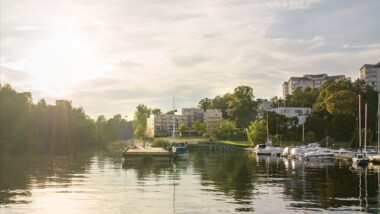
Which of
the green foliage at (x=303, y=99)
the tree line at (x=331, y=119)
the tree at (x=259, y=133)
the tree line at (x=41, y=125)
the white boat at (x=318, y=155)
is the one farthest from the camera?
the green foliage at (x=303, y=99)

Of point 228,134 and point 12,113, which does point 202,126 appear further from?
point 12,113

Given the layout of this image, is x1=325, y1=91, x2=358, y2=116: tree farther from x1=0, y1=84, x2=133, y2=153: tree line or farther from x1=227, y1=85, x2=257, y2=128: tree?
x1=0, y1=84, x2=133, y2=153: tree line

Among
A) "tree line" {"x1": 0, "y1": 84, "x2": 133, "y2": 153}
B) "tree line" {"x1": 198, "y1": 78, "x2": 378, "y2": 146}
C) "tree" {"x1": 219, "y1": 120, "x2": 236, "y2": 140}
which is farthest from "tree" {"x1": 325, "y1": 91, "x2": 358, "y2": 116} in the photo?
"tree line" {"x1": 0, "y1": 84, "x2": 133, "y2": 153}

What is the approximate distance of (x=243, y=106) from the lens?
155000 mm

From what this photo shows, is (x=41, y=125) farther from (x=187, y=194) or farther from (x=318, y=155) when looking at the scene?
(x=187, y=194)

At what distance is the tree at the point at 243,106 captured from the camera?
155 metres

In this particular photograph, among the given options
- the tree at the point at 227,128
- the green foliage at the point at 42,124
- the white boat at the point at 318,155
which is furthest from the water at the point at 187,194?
the tree at the point at 227,128

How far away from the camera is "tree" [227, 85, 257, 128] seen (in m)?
155

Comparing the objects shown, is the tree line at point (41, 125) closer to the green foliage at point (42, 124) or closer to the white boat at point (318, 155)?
the green foliage at point (42, 124)

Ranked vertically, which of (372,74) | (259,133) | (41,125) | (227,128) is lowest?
(259,133)

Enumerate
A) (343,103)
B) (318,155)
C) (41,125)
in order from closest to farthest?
1. (318,155)
2. (343,103)
3. (41,125)

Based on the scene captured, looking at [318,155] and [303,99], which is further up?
[303,99]

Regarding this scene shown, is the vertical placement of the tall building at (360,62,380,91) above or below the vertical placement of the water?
above

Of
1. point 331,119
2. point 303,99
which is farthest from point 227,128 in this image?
point 331,119
